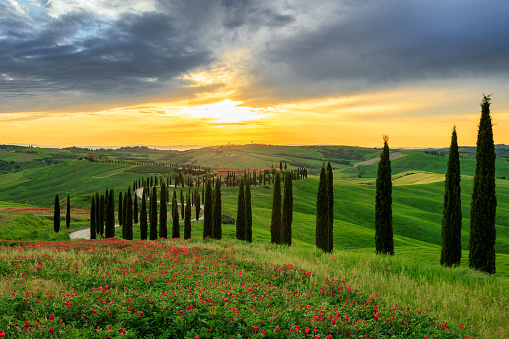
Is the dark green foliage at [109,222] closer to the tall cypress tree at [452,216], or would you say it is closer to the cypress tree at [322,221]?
the cypress tree at [322,221]

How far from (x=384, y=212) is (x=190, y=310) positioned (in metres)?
27.4

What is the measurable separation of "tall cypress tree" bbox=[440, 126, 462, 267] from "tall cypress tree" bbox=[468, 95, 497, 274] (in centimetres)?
347

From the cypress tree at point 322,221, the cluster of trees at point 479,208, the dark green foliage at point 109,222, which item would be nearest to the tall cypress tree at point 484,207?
the cluster of trees at point 479,208

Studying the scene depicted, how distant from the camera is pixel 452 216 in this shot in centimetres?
2756

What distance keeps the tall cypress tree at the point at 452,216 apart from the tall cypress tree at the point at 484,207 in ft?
11.4

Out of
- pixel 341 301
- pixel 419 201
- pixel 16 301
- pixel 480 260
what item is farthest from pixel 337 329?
pixel 419 201

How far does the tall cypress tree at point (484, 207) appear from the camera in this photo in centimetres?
2261

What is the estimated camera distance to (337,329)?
25.3ft

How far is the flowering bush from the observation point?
7203 millimetres

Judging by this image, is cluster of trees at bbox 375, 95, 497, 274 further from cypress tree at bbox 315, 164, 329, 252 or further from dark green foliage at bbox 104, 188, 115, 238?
dark green foliage at bbox 104, 188, 115, 238

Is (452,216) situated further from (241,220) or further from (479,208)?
(241,220)

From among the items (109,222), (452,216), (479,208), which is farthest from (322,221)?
(109,222)

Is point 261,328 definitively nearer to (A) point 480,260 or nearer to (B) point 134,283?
(B) point 134,283

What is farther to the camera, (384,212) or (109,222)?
(109,222)
